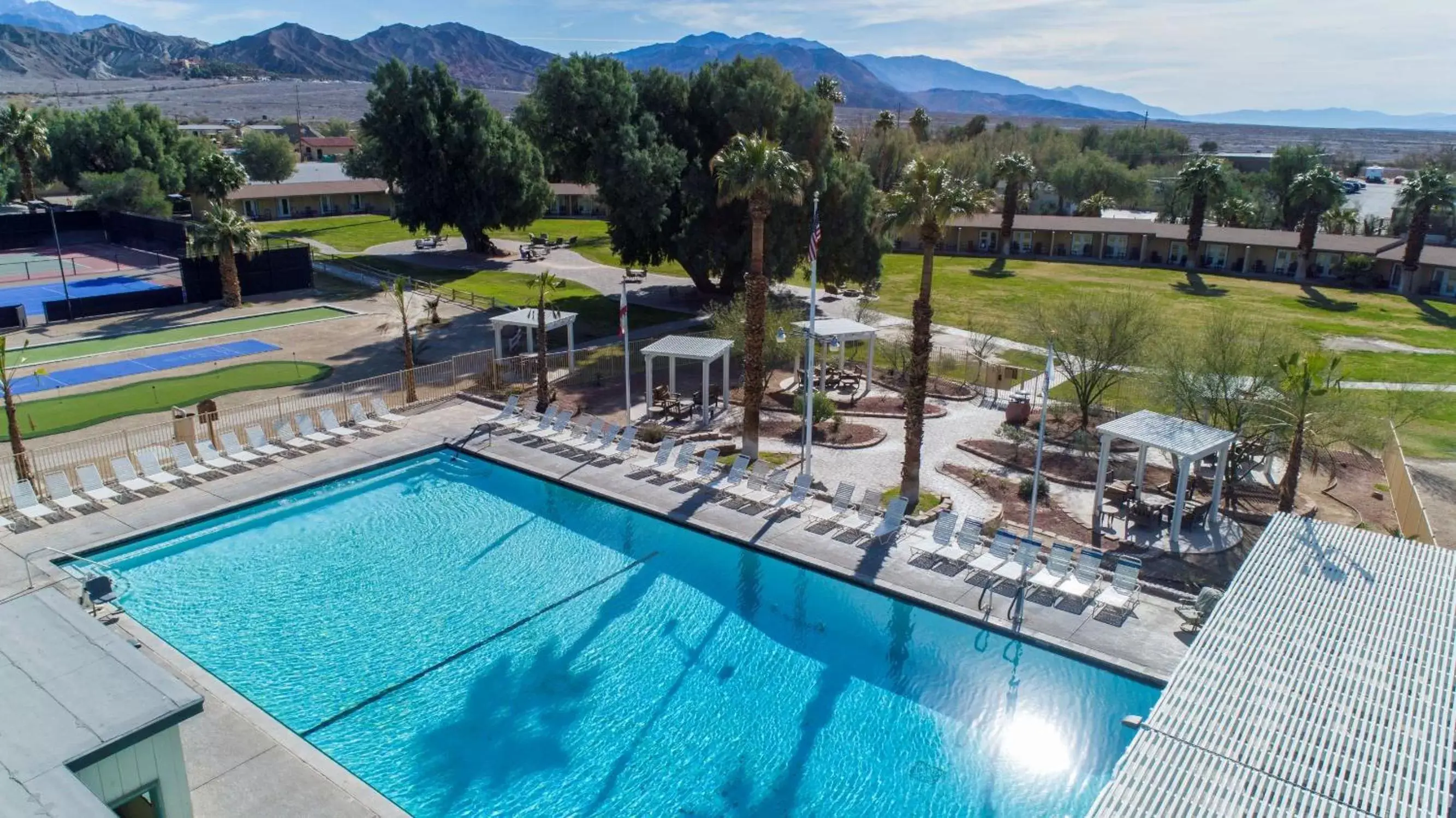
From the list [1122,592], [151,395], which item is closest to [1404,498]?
[1122,592]

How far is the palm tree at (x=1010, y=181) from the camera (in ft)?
235

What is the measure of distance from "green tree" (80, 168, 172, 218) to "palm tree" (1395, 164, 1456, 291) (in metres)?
86.6

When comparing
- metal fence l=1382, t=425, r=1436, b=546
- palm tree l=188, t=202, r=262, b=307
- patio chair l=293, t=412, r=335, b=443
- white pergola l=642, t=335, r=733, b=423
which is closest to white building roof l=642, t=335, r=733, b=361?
white pergola l=642, t=335, r=733, b=423

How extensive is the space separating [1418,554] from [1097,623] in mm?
5226

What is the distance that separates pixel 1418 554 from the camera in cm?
1402

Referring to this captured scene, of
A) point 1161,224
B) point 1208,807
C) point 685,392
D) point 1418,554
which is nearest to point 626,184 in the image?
point 685,392

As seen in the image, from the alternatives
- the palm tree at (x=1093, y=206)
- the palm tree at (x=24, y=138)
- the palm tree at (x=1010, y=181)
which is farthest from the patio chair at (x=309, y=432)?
the palm tree at (x=1093, y=206)

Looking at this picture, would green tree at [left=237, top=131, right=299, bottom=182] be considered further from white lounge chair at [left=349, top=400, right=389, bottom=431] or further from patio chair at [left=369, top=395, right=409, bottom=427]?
white lounge chair at [left=349, top=400, right=389, bottom=431]

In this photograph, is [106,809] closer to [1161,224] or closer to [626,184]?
[626,184]

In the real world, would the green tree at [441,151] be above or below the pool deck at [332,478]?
above

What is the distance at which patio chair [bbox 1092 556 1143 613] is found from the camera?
17.7 metres

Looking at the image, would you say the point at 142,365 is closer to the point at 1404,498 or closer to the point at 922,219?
the point at 922,219

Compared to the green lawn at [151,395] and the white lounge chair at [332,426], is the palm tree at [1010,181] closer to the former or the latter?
the green lawn at [151,395]

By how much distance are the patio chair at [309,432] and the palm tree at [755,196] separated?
1214 cm
